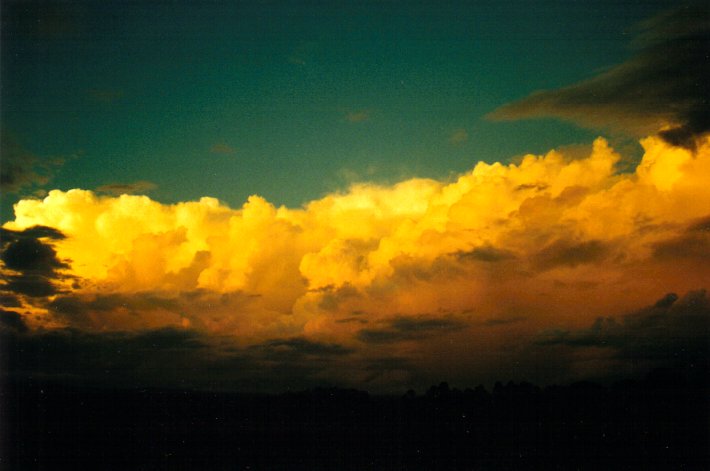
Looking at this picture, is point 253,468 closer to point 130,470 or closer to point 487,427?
point 130,470

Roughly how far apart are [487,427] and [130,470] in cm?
3212

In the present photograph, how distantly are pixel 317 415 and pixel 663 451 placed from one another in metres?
35.3

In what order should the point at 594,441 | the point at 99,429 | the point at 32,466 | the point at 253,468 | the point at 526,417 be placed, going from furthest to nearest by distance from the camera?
the point at 526,417, the point at 99,429, the point at 594,441, the point at 32,466, the point at 253,468

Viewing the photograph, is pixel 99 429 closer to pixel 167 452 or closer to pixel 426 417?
pixel 167 452

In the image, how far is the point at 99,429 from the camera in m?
54.0

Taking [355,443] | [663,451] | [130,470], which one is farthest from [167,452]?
[663,451]

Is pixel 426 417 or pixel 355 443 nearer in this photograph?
pixel 355 443

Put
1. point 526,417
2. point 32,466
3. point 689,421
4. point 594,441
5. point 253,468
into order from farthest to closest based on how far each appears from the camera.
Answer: point 526,417 < point 689,421 < point 594,441 < point 32,466 < point 253,468

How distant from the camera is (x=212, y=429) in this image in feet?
174

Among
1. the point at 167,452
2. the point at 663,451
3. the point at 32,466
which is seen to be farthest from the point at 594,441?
the point at 32,466

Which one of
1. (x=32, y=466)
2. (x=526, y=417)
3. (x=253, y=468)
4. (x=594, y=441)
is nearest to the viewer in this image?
(x=253, y=468)

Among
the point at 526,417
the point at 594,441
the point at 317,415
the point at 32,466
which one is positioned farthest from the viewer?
the point at 317,415

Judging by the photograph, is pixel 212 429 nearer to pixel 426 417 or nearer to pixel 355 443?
pixel 355 443

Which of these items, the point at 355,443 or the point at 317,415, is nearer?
the point at 355,443
